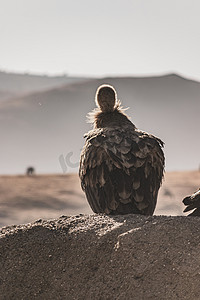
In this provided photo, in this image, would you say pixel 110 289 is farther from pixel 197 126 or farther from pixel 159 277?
pixel 197 126

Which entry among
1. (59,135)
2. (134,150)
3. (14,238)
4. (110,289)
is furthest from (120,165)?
(59,135)

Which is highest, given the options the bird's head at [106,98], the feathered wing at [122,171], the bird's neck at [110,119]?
the bird's head at [106,98]

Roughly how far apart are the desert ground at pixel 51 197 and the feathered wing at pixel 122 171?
13104 mm

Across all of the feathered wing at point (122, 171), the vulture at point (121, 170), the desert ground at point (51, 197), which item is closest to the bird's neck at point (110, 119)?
the vulture at point (121, 170)

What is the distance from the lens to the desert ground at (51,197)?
19875 mm

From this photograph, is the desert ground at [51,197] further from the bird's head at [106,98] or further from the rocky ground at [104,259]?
the rocky ground at [104,259]

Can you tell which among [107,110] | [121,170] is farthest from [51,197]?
[121,170]

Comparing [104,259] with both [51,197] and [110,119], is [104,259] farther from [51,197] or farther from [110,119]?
[51,197]

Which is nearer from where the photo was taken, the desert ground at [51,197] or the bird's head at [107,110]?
the bird's head at [107,110]

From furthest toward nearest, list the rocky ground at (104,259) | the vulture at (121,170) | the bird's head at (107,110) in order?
the bird's head at (107,110) < the vulture at (121,170) < the rocky ground at (104,259)

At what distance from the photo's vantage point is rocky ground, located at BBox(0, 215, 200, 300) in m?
3.92

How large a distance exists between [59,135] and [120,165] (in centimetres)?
7290

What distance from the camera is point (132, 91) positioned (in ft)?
281

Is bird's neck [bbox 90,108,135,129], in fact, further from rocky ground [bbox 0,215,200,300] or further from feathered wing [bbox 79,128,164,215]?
rocky ground [bbox 0,215,200,300]
